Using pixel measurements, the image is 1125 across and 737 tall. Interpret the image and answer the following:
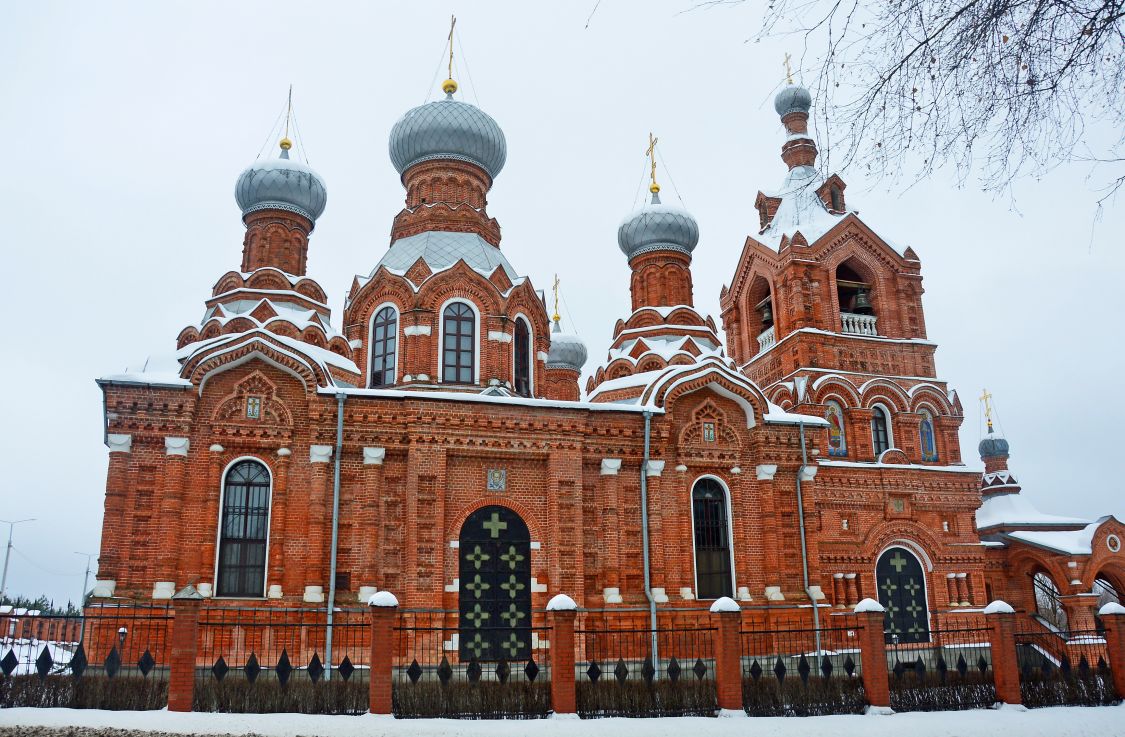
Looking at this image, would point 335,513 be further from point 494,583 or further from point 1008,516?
point 1008,516

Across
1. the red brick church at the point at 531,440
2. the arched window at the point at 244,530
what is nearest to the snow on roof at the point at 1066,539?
the red brick church at the point at 531,440

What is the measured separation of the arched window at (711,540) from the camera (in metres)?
15.4

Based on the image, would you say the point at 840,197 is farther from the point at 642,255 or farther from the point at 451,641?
the point at 451,641

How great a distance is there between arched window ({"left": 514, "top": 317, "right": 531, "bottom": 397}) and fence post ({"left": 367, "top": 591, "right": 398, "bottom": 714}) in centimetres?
861

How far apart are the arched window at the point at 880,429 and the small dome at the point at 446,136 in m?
10.2

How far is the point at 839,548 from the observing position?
1778 cm

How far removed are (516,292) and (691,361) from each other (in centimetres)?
386

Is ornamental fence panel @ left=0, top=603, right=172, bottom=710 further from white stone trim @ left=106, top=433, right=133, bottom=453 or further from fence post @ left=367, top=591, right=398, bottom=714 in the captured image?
white stone trim @ left=106, top=433, right=133, bottom=453

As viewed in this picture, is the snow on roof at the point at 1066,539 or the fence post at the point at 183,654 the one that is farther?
the snow on roof at the point at 1066,539

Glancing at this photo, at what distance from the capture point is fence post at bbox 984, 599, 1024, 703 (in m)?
10.4

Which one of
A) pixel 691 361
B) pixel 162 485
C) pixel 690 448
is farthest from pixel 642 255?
pixel 162 485

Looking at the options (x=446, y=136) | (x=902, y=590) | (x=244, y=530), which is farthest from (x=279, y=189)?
(x=902, y=590)

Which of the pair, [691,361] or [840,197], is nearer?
[691,361]

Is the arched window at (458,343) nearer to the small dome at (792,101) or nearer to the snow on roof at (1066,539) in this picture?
the small dome at (792,101)
